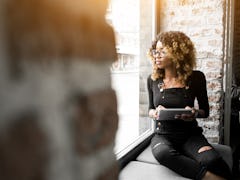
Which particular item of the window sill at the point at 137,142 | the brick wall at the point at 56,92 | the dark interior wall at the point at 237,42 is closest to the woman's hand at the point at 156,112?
the window sill at the point at 137,142

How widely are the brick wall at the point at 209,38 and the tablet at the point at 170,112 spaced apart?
0.61 m

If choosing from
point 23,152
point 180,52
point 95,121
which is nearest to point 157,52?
point 180,52

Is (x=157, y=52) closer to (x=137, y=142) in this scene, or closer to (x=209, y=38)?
(x=209, y=38)

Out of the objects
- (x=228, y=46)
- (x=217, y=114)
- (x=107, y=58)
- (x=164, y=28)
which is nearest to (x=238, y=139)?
(x=217, y=114)

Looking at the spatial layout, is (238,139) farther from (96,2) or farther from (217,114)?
(96,2)

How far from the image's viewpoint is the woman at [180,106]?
1.55 metres

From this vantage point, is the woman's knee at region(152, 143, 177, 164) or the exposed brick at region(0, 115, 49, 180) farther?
the woman's knee at region(152, 143, 177, 164)

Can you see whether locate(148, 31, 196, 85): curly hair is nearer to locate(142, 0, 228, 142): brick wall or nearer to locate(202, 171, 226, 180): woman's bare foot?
locate(142, 0, 228, 142): brick wall

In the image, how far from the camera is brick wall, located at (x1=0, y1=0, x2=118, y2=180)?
0.24 metres

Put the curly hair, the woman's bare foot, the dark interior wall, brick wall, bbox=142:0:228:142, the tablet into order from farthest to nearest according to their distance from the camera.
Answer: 1. the dark interior wall
2. brick wall, bbox=142:0:228:142
3. the curly hair
4. the tablet
5. the woman's bare foot

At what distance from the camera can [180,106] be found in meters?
1.78

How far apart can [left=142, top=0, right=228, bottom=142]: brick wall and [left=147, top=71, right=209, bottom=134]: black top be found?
0.40 m

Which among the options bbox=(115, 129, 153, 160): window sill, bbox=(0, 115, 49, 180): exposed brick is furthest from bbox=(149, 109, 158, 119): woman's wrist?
bbox=(0, 115, 49, 180): exposed brick

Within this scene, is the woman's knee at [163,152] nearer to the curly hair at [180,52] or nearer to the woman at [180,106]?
the woman at [180,106]
